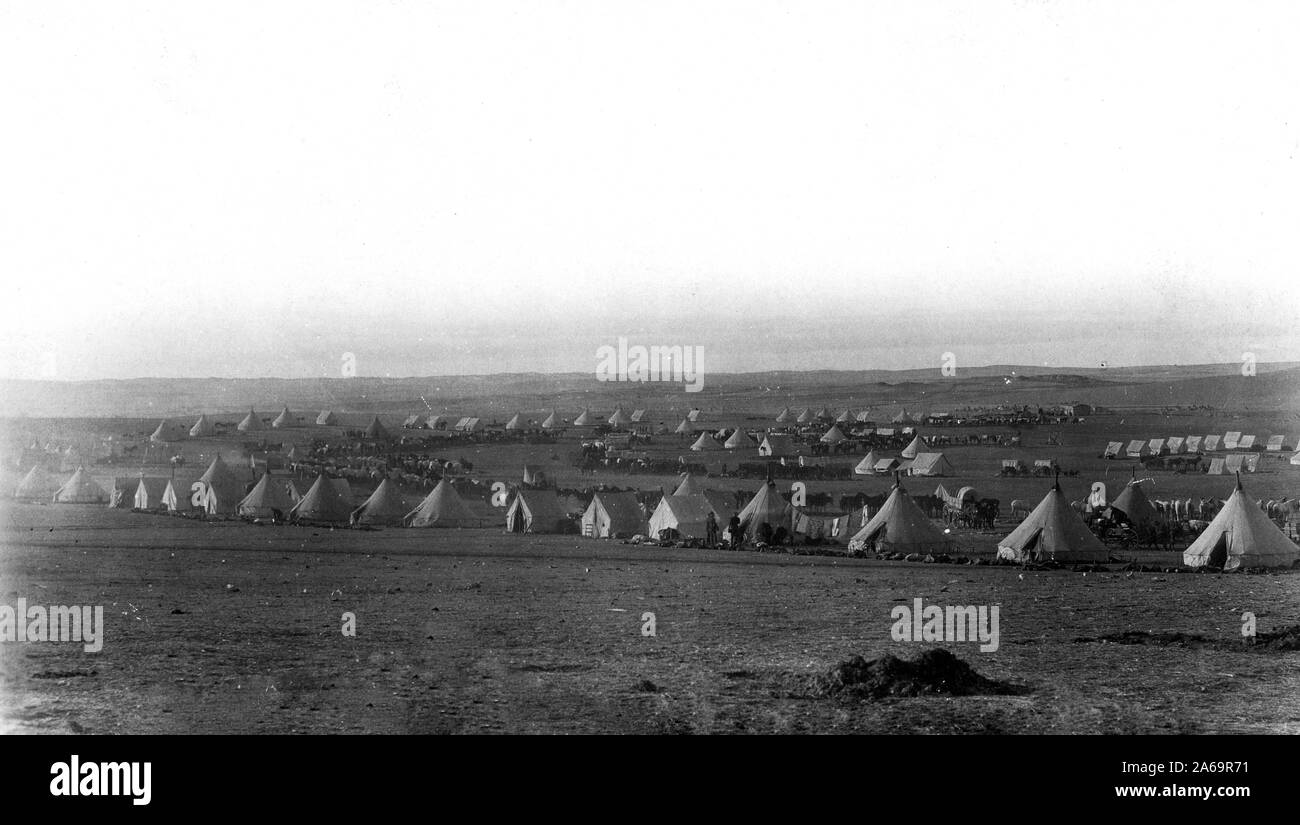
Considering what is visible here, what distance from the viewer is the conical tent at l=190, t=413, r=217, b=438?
19.5 m

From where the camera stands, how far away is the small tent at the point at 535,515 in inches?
800

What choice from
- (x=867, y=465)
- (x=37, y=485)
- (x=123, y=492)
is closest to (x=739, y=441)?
(x=867, y=465)

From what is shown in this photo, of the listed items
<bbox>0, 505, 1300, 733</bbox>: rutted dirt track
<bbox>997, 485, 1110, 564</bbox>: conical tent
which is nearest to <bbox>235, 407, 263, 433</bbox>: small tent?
<bbox>0, 505, 1300, 733</bbox>: rutted dirt track

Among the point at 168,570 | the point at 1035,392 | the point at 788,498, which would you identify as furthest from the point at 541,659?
the point at 1035,392

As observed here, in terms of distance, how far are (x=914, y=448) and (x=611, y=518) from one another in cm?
1194

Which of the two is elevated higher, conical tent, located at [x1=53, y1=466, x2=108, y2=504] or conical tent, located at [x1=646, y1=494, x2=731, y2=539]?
conical tent, located at [x1=53, y1=466, x2=108, y2=504]

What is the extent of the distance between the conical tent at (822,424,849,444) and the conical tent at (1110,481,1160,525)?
8.02 meters

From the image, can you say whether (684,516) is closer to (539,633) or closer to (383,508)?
(383,508)

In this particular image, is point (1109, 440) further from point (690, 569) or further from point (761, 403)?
point (690, 569)

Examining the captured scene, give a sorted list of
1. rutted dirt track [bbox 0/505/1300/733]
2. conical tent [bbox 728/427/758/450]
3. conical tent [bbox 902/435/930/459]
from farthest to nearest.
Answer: conical tent [bbox 902/435/930/459], conical tent [bbox 728/427/758/450], rutted dirt track [bbox 0/505/1300/733]

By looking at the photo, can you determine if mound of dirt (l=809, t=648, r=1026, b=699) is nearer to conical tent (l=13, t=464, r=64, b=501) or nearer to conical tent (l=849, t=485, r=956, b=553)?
conical tent (l=849, t=485, r=956, b=553)
